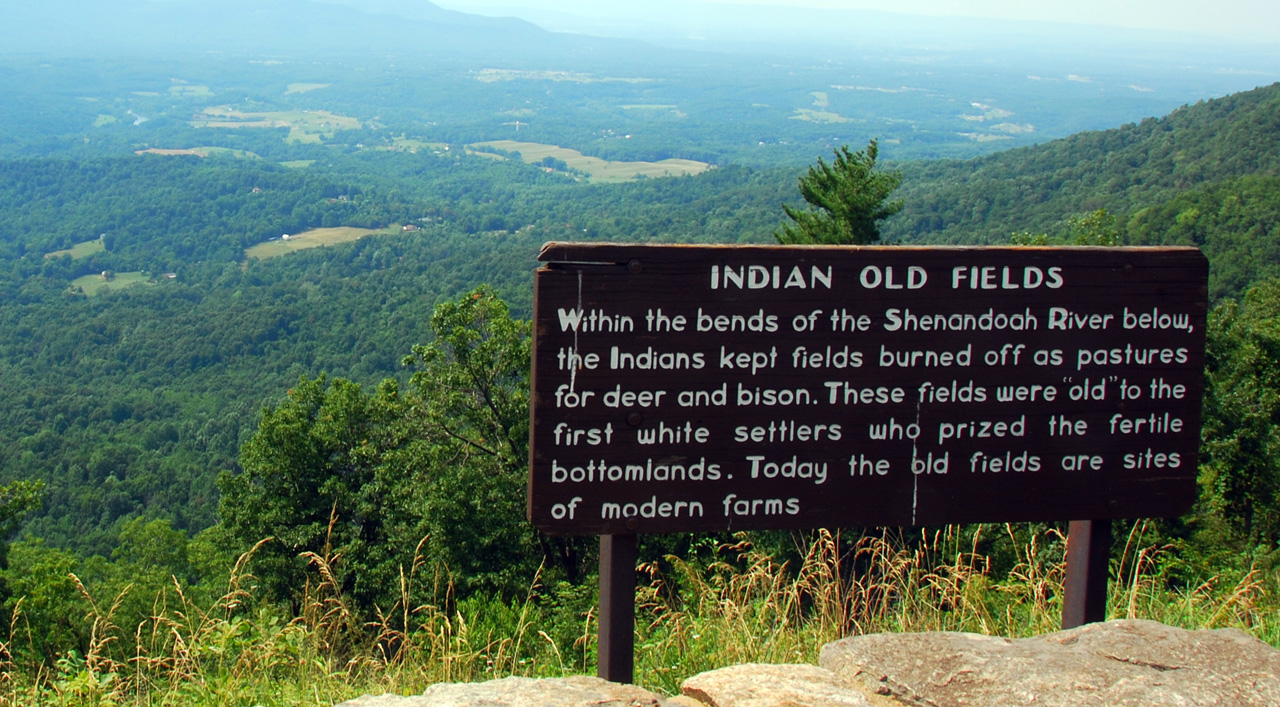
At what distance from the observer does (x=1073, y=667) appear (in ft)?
8.53

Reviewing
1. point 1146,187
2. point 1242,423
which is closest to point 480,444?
point 1242,423

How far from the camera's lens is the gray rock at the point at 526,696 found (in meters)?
2.38

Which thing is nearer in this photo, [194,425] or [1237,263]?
[1237,263]

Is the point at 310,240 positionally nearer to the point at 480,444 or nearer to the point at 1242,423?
the point at 480,444

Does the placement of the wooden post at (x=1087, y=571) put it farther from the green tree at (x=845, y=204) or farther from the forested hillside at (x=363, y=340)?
the green tree at (x=845, y=204)

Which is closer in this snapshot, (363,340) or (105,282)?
(363,340)

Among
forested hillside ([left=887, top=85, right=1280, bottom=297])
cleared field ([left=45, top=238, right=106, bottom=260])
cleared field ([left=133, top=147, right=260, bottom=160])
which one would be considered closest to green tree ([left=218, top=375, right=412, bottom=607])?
forested hillside ([left=887, top=85, right=1280, bottom=297])

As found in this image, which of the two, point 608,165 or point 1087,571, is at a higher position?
point 608,165

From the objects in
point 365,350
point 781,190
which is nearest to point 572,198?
point 781,190

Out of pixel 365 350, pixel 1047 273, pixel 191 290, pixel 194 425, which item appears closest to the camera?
pixel 1047 273

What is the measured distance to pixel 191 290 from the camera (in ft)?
314

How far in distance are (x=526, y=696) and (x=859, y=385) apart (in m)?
1.15

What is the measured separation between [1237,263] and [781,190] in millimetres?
63009

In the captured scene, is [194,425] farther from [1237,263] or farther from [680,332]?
[680,332]
